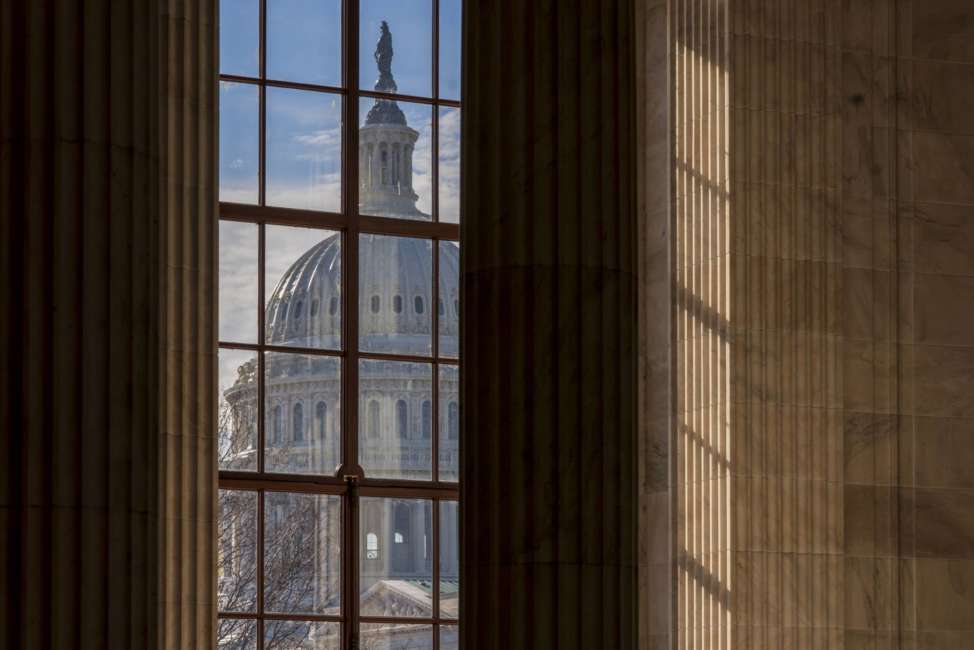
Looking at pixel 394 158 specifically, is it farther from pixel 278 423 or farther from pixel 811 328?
pixel 811 328

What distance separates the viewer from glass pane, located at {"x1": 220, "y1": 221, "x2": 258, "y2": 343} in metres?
13.8

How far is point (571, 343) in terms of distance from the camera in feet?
24.5

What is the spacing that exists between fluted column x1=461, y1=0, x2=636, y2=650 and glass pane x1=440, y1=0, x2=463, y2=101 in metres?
7.01

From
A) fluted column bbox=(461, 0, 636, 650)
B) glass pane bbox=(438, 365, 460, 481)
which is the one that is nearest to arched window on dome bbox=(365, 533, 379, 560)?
glass pane bbox=(438, 365, 460, 481)

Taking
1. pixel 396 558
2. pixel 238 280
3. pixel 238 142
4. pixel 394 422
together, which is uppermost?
pixel 238 142

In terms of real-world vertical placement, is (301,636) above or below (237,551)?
below

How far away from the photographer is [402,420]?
45.4 feet

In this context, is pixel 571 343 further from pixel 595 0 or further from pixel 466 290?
pixel 595 0

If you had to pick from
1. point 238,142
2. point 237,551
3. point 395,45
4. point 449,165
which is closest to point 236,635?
point 237,551
